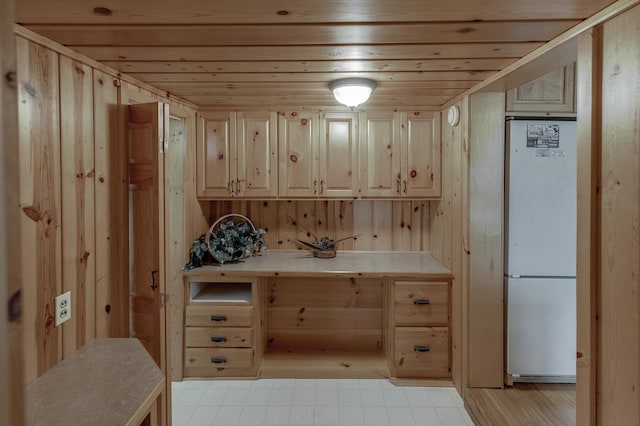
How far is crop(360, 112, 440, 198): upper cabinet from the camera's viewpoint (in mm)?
3109

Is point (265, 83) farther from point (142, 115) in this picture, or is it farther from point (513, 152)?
point (513, 152)

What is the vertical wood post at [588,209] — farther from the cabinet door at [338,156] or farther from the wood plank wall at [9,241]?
the cabinet door at [338,156]

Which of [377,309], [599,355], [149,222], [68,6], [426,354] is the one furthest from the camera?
[377,309]

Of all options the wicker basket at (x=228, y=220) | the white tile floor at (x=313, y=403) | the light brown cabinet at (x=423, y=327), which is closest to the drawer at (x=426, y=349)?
the light brown cabinet at (x=423, y=327)

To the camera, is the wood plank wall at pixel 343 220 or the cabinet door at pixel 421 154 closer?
the cabinet door at pixel 421 154

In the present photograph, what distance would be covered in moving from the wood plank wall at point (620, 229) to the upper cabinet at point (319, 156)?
1.96 metres

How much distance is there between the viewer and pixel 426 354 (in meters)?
2.82

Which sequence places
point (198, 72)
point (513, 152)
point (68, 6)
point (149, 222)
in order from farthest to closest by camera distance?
point (513, 152) < point (198, 72) < point (149, 222) < point (68, 6)

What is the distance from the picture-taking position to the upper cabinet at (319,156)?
10.3 feet

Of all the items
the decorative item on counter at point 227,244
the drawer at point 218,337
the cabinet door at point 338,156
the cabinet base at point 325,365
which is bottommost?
the cabinet base at point 325,365

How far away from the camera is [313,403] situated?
2.61 meters

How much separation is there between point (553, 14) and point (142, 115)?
6.23ft

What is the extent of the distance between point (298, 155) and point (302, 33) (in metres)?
1.66

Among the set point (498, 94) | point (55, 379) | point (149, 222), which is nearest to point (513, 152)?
point (498, 94)
